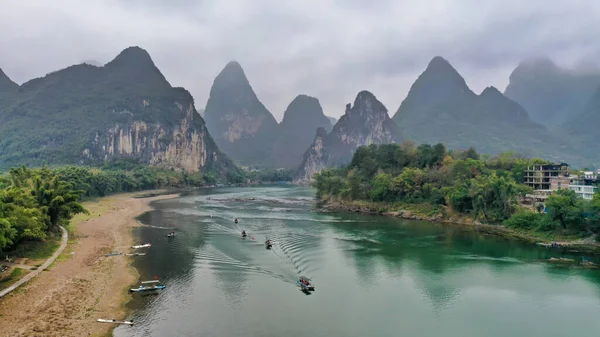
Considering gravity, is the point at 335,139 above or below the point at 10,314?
above

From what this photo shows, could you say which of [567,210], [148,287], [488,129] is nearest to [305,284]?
[148,287]

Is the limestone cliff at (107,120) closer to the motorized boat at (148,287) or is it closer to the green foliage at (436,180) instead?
the green foliage at (436,180)

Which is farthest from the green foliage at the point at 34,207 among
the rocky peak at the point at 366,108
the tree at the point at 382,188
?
the rocky peak at the point at 366,108

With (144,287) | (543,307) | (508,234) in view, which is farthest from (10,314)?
(508,234)

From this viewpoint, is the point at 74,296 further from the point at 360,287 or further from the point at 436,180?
the point at 436,180

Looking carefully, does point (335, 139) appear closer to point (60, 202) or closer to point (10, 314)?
point (60, 202)
